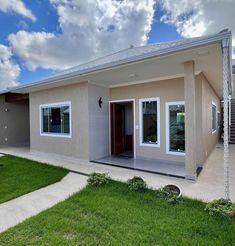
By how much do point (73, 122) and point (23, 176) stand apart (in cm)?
299

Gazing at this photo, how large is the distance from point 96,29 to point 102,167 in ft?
26.1

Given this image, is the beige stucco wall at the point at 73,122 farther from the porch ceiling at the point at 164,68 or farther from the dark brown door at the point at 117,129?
the dark brown door at the point at 117,129

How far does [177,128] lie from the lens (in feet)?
23.1

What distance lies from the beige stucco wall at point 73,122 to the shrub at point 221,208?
16.8 ft

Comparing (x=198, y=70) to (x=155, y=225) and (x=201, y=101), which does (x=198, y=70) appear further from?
(x=155, y=225)

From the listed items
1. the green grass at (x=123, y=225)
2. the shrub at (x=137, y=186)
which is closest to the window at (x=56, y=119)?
the shrub at (x=137, y=186)

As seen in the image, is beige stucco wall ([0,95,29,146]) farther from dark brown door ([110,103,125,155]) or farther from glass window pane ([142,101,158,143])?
glass window pane ([142,101,158,143])

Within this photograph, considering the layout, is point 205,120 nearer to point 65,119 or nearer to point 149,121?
point 149,121

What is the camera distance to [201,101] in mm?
6719

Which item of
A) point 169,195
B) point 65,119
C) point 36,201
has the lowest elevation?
point 36,201

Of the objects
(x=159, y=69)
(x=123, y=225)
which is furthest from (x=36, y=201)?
(x=159, y=69)

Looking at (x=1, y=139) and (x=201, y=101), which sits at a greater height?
(x=201, y=101)

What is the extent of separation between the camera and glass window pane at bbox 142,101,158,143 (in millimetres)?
7535

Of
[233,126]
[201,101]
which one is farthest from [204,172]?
[233,126]
